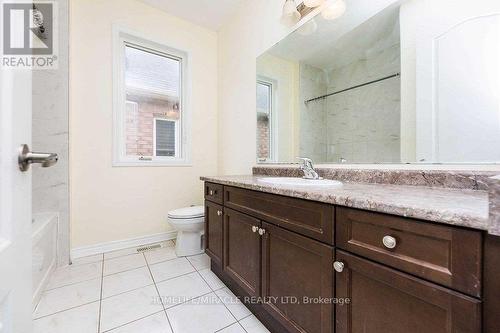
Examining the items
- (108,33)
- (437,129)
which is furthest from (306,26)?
(108,33)

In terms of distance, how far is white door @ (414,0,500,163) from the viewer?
0.88 meters

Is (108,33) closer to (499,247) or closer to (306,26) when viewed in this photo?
(306,26)

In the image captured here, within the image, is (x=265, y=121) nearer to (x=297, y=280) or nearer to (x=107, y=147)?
(x=297, y=280)

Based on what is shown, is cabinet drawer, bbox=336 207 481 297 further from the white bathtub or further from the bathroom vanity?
the white bathtub

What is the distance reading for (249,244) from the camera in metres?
1.25

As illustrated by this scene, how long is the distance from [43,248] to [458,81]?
255cm

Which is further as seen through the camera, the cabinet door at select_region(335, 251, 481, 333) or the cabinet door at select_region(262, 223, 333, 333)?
the cabinet door at select_region(262, 223, 333, 333)

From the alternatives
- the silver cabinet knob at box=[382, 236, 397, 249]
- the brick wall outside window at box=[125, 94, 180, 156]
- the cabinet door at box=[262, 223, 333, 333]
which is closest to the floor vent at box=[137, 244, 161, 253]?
the brick wall outside window at box=[125, 94, 180, 156]

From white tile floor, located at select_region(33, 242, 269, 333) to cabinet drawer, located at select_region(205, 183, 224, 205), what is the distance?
61 cm

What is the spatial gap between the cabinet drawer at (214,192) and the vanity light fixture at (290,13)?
4.43 ft

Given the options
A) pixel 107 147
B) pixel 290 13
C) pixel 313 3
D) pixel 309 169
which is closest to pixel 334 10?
pixel 313 3

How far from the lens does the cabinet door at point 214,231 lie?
1.55 meters

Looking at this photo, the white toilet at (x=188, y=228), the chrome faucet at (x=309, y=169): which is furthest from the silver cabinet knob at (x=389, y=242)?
the white toilet at (x=188, y=228)

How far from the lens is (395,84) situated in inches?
45.4
